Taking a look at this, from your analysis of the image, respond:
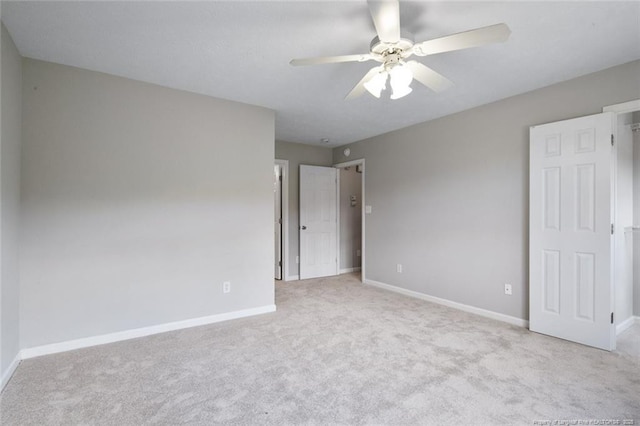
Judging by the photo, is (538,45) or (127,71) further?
(127,71)

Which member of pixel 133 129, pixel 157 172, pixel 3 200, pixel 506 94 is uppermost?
pixel 506 94

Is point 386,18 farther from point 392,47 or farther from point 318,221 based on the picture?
point 318,221

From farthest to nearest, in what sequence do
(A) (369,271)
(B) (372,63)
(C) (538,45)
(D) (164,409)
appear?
(A) (369,271) < (B) (372,63) < (C) (538,45) < (D) (164,409)

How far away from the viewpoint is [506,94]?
323 cm

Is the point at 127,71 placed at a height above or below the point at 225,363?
above

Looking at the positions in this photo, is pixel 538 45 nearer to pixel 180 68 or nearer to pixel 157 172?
pixel 180 68

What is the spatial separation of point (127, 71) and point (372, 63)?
2138 mm

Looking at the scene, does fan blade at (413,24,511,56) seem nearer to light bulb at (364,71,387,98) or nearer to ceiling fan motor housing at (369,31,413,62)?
ceiling fan motor housing at (369,31,413,62)

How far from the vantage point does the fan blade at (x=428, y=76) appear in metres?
1.96

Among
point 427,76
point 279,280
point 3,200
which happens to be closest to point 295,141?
point 279,280

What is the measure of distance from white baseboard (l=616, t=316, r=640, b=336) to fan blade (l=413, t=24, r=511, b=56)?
3.15 metres

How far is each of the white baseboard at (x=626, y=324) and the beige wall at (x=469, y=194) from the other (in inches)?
32.5

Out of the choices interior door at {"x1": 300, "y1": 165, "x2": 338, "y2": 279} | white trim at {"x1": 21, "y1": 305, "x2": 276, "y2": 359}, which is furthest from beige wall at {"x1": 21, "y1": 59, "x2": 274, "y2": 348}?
interior door at {"x1": 300, "y1": 165, "x2": 338, "y2": 279}

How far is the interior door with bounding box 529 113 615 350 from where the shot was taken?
2.64 m
